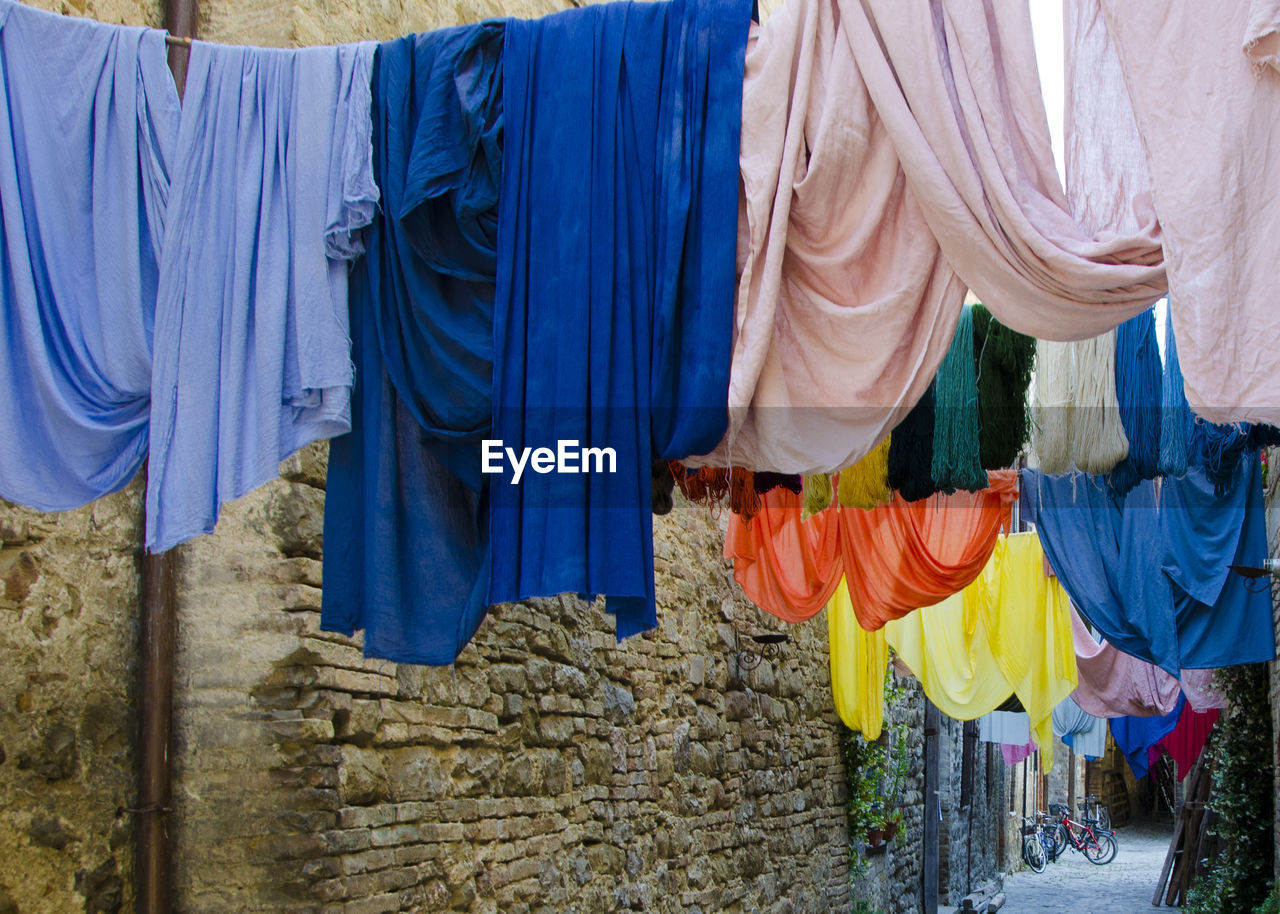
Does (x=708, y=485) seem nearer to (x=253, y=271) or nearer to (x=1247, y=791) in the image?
(x=253, y=271)

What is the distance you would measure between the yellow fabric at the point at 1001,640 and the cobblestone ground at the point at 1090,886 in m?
7.10

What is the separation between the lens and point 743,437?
2.89 m

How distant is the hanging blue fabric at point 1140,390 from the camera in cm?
524

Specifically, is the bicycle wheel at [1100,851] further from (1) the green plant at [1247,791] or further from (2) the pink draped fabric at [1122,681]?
(1) the green plant at [1247,791]

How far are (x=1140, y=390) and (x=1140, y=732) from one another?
32.9 feet

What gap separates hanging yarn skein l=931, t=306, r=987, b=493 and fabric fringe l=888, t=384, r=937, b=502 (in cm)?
5

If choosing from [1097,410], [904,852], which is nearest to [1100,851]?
[904,852]

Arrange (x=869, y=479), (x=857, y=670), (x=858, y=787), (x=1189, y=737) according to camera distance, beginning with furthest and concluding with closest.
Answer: (x=1189, y=737), (x=858, y=787), (x=857, y=670), (x=869, y=479)

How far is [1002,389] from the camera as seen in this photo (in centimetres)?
542

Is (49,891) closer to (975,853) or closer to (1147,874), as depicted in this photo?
(975,853)

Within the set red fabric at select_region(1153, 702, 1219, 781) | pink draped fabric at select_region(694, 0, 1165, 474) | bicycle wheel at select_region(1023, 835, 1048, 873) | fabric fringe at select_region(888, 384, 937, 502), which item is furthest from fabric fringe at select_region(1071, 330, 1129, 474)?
bicycle wheel at select_region(1023, 835, 1048, 873)

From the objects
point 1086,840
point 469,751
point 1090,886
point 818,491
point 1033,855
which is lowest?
point 1086,840

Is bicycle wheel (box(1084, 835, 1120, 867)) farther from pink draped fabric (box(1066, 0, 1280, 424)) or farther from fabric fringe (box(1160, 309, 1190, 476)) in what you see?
pink draped fabric (box(1066, 0, 1280, 424))

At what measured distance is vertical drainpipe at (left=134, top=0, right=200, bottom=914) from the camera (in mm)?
3775
